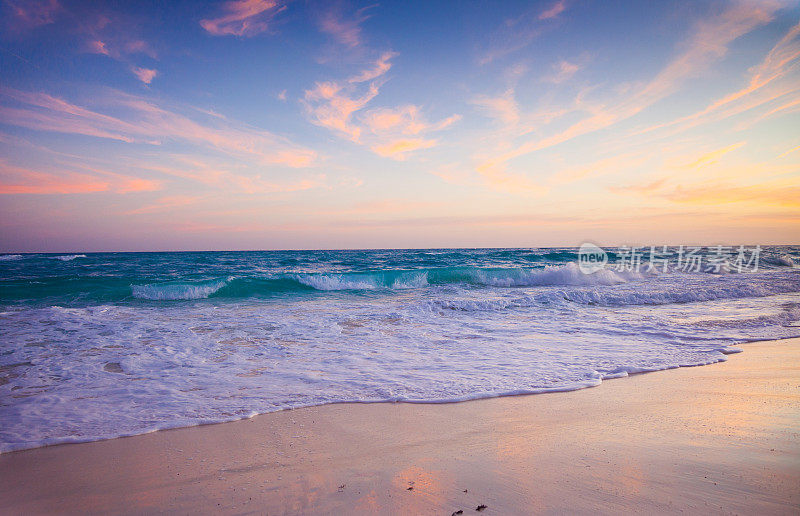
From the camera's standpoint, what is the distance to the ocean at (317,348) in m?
3.91

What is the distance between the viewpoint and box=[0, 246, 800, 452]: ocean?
3908 mm

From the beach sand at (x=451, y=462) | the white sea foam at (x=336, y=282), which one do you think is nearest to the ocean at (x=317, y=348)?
the beach sand at (x=451, y=462)

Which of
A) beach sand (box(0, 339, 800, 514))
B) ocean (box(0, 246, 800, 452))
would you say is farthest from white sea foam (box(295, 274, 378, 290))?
beach sand (box(0, 339, 800, 514))

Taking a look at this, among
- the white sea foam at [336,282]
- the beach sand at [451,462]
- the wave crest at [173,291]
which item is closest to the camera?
the beach sand at [451,462]

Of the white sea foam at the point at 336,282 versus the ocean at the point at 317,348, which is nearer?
the ocean at the point at 317,348

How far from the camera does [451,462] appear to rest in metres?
2.60

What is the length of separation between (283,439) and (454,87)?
37.6 feet

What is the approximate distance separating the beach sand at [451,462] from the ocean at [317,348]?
1.40ft

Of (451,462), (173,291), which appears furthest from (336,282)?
(451,462)

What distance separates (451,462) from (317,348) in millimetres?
4042

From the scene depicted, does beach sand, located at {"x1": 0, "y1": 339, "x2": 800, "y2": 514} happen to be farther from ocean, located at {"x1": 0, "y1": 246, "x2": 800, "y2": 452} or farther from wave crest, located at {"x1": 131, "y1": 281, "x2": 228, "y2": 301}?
wave crest, located at {"x1": 131, "y1": 281, "x2": 228, "y2": 301}

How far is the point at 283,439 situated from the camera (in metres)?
3.06

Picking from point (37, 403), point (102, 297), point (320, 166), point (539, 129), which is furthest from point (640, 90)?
point (102, 297)

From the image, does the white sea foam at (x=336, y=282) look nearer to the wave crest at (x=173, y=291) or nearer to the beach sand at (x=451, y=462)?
the wave crest at (x=173, y=291)
